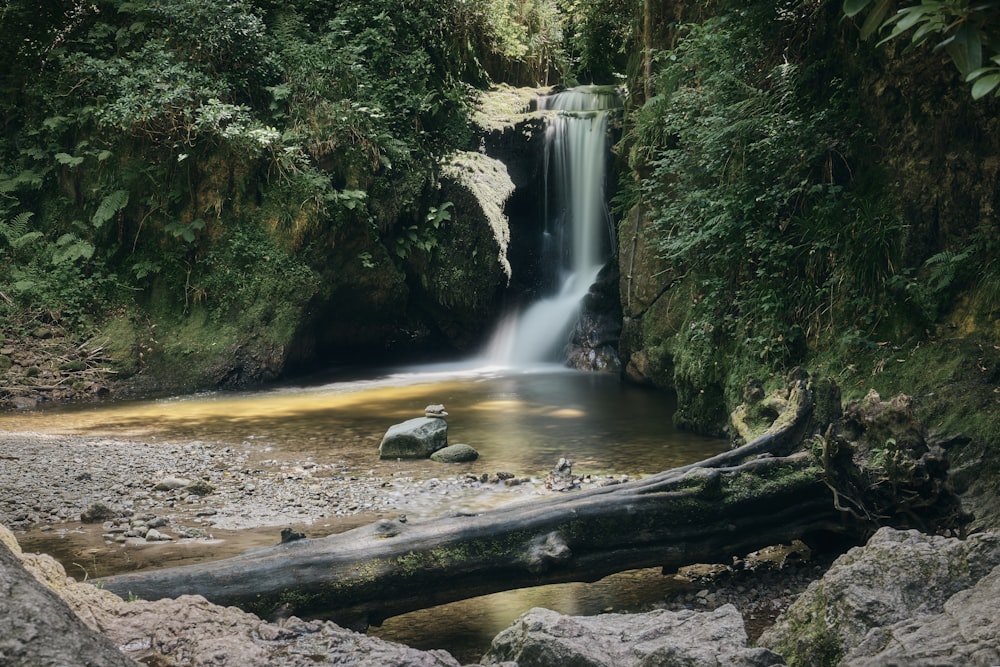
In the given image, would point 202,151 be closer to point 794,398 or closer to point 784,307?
point 784,307

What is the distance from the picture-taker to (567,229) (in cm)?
1556

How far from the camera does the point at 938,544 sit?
3188mm

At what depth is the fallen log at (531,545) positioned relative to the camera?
3891 millimetres

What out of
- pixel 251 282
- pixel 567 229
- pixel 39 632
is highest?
pixel 567 229

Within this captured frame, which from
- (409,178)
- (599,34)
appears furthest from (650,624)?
(599,34)

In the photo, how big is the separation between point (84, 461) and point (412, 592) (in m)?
4.73

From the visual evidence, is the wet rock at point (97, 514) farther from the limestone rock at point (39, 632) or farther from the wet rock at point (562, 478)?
the limestone rock at point (39, 632)

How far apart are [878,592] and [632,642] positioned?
2.97 ft

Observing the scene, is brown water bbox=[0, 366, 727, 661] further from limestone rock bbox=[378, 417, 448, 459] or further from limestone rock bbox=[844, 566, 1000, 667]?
limestone rock bbox=[844, 566, 1000, 667]

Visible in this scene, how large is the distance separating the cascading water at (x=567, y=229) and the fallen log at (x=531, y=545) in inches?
382

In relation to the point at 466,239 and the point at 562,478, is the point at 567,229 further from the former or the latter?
the point at 562,478

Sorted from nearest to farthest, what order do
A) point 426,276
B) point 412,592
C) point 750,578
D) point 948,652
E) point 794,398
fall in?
point 948,652 < point 412,592 < point 750,578 < point 794,398 < point 426,276

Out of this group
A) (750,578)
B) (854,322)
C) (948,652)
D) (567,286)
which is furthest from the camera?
(567,286)

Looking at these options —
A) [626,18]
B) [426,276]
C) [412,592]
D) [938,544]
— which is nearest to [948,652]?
[938,544]
